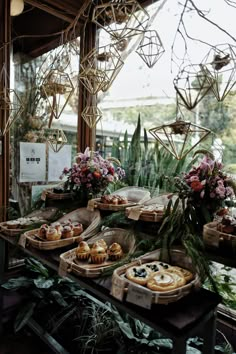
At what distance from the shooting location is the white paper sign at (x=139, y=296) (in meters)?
1.09

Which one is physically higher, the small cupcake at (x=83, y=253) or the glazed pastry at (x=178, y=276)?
the glazed pastry at (x=178, y=276)

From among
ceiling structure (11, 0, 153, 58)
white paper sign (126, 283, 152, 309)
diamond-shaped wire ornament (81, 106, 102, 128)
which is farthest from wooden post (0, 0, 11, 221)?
white paper sign (126, 283, 152, 309)

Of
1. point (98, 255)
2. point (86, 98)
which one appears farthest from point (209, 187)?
point (86, 98)

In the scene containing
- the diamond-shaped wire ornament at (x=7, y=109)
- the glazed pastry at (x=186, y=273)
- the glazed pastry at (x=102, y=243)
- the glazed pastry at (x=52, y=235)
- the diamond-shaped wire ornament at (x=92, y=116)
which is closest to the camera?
the glazed pastry at (x=186, y=273)

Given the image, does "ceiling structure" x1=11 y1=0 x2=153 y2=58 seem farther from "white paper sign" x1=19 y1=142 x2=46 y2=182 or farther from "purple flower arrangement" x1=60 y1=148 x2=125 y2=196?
"purple flower arrangement" x1=60 y1=148 x2=125 y2=196

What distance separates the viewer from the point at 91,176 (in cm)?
221

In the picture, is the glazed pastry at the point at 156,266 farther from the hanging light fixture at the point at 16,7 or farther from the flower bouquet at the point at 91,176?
the hanging light fixture at the point at 16,7

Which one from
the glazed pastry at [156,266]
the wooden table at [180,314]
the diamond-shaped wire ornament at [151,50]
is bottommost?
the wooden table at [180,314]

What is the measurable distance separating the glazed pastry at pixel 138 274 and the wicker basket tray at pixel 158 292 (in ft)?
0.08

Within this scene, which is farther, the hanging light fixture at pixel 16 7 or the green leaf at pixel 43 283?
the hanging light fixture at pixel 16 7

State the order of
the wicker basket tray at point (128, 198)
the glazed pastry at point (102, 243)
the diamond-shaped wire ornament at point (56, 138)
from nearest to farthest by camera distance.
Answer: the glazed pastry at point (102, 243)
the wicker basket tray at point (128, 198)
the diamond-shaped wire ornament at point (56, 138)

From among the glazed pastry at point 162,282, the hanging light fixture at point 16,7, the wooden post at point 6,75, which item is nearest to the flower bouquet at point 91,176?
the wooden post at point 6,75

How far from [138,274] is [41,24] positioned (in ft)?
→ 8.78

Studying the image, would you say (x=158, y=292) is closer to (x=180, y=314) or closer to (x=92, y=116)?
(x=180, y=314)
